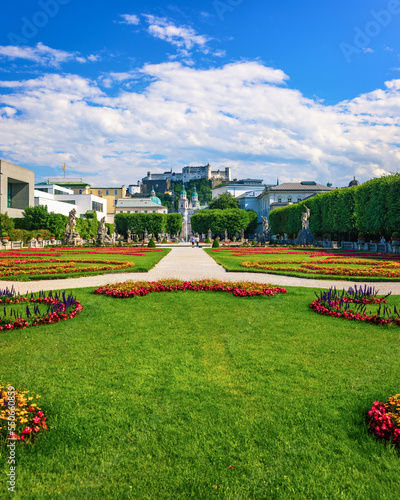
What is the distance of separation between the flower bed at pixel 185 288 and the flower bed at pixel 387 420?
6.72m

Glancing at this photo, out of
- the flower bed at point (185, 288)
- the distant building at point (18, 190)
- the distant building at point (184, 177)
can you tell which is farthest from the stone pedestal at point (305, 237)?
the distant building at point (184, 177)

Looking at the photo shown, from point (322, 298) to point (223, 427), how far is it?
6.15 meters

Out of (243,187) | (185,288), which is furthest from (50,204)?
(243,187)

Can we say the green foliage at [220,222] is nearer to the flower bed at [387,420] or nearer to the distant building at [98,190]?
the distant building at [98,190]

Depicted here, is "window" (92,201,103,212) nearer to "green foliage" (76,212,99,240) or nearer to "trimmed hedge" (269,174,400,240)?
"green foliage" (76,212,99,240)

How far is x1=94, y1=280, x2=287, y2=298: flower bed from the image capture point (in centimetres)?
1076

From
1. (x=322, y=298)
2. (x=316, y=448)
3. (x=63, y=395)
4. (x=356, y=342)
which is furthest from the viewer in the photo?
(x=322, y=298)

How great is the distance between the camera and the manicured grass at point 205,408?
10.5ft

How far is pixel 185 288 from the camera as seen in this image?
38.4 feet

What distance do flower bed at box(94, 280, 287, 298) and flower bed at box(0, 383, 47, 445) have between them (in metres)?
6.53

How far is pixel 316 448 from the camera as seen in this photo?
3.61 m

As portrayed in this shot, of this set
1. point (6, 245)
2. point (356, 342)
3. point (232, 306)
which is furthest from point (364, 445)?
point (6, 245)

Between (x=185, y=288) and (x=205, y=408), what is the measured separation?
7.46m

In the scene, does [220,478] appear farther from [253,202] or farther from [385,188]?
[253,202]
